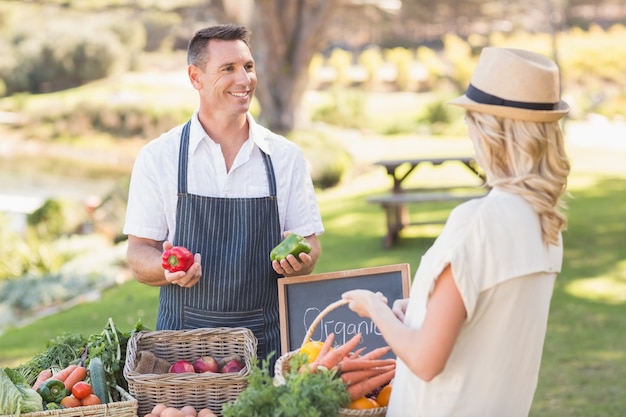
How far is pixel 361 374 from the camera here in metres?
2.88

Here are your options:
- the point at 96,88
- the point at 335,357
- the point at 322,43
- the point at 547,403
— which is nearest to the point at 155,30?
the point at 96,88

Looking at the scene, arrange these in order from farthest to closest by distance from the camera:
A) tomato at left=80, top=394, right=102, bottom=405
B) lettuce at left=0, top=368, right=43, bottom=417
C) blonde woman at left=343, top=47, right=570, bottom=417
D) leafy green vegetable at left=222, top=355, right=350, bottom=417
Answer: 1. tomato at left=80, top=394, right=102, bottom=405
2. lettuce at left=0, top=368, right=43, bottom=417
3. leafy green vegetable at left=222, top=355, right=350, bottom=417
4. blonde woman at left=343, top=47, right=570, bottom=417

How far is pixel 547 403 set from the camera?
262 inches

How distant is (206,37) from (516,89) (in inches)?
64.2

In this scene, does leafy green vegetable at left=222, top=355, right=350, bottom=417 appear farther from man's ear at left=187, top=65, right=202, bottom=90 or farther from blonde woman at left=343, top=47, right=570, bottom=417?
man's ear at left=187, top=65, right=202, bottom=90

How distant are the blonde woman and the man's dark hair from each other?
4.67 ft

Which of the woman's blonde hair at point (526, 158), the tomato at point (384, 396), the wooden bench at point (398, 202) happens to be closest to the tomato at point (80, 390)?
the tomato at point (384, 396)

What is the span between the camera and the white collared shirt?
371 cm

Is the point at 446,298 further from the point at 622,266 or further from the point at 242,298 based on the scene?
the point at 622,266

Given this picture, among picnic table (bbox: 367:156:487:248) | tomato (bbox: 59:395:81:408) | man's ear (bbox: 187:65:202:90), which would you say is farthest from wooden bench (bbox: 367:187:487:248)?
tomato (bbox: 59:395:81:408)

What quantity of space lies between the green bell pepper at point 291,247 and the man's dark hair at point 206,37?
0.78m

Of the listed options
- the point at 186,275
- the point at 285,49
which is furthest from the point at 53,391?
the point at 285,49

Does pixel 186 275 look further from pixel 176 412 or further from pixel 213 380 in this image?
pixel 176 412

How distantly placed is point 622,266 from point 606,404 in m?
3.89
